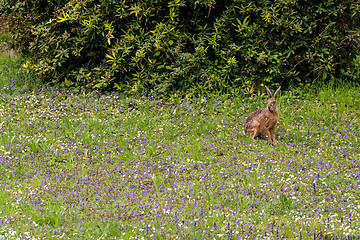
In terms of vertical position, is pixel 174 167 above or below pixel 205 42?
below

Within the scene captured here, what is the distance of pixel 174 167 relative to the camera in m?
6.74

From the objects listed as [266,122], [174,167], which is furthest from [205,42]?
[174,167]

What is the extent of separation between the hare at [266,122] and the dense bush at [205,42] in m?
1.79

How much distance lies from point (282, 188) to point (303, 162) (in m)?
0.97

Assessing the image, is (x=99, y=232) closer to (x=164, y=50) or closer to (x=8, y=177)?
(x=8, y=177)

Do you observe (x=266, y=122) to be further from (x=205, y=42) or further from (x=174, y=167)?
(x=205, y=42)

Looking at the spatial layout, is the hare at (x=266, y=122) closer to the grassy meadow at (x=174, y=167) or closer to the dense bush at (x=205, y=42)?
the grassy meadow at (x=174, y=167)

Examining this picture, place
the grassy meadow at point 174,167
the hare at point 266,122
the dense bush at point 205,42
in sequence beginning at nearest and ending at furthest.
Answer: the grassy meadow at point 174,167, the hare at point 266,122, the dense bush at point 205,42

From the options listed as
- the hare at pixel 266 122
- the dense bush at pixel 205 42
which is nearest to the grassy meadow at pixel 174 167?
the hare at pixel 266 122

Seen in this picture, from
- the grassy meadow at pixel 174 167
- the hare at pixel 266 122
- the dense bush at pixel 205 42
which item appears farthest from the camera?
the dense bush at pixel 205 42

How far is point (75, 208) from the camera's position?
18.2 feet

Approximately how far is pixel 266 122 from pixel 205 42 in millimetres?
2857

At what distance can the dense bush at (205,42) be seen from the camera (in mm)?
9125

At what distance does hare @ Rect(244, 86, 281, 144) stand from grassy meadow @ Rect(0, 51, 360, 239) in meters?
0.19
